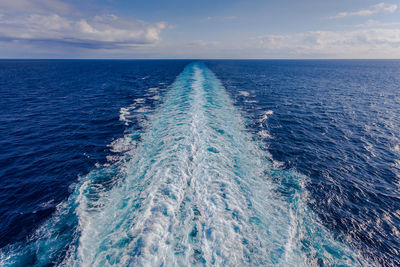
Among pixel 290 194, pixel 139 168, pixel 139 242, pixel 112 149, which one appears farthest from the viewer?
pixel 112 149

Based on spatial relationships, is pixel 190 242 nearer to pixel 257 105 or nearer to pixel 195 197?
pixel 195 197

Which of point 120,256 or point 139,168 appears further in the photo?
point 139,168

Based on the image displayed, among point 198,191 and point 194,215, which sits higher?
point 198,191

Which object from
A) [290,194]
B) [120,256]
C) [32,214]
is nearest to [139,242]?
[120,256]

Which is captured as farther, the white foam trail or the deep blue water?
the deep blue water

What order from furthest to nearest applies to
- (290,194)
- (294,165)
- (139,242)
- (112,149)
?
(112,149), (294,165), (290,194), (139,242)

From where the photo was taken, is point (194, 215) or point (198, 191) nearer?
point (194, 215)

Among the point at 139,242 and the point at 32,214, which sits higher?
the point at 139,242

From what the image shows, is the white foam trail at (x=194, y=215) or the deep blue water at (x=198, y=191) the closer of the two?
the white foam trail at (x=194, y=215)
